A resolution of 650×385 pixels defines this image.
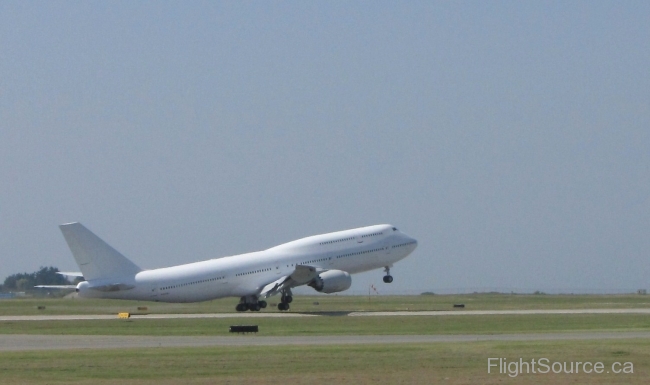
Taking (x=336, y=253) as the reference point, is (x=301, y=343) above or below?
below

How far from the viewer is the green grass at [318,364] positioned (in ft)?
85.6

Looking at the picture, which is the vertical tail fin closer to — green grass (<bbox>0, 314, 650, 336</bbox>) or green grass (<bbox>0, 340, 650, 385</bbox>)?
green grass (<bbox>0, 314, 650, 336</bbox>)

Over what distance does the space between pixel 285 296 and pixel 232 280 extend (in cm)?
418

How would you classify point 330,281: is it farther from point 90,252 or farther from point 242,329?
point 242,329

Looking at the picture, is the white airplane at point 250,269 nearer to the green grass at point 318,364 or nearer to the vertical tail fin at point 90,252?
the vertical tail fin at point 90,252

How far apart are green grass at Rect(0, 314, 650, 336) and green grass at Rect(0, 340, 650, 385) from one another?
31.8ft

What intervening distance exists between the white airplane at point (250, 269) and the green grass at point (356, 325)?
349 inches

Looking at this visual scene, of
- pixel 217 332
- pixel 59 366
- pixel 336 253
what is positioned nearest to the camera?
pixel 59 366

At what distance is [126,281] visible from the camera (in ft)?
211

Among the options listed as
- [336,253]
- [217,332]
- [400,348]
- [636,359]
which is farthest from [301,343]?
[336,253]

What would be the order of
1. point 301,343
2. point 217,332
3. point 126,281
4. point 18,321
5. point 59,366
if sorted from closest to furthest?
point 59,366 < point 301,343 < point 217,332 < point 18,321 < point 126,281

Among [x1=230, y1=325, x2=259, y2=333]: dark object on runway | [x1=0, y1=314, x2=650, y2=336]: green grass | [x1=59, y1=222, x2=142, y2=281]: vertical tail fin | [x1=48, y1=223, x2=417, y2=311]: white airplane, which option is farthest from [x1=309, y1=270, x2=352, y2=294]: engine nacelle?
[x1=230, y1=325, x2=259, y2=333]: dark object on runway

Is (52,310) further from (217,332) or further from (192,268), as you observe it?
(217,332)

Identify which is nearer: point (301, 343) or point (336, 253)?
point (301, 343)
